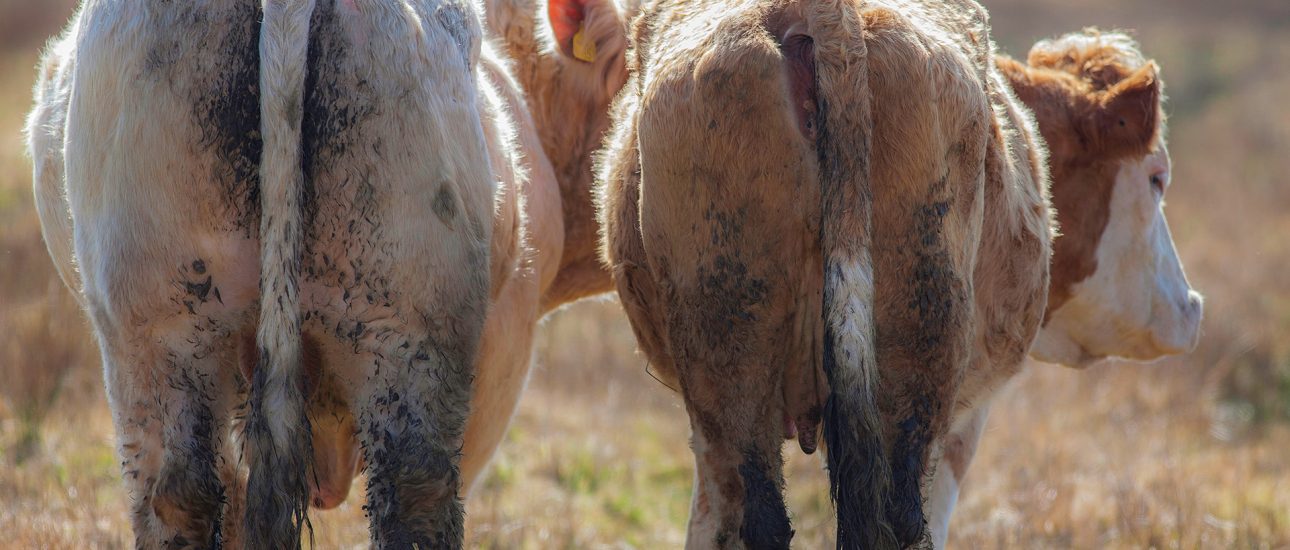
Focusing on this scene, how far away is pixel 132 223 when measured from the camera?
109 inches

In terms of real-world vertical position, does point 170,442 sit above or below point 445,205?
below

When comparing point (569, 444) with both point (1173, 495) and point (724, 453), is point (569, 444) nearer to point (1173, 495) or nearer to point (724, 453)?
point (1173, 495)

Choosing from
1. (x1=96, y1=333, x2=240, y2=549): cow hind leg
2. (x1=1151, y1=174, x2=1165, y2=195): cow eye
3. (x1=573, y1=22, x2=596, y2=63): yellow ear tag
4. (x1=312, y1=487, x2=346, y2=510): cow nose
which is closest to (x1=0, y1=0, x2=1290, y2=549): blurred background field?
(x1=312, y1=487, x2=346, y2=510): cow nose

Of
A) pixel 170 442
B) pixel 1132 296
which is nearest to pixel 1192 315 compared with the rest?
pixel 1132 296

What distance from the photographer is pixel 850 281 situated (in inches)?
110

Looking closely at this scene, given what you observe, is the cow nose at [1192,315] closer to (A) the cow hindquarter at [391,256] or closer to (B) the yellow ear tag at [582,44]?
(B) the yellow ear tag at [582,44]

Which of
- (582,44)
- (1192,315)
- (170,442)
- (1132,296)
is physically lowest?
(1192,315)

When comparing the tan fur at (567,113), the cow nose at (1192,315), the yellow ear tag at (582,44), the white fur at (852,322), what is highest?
the yellow ear tag at (582,44)

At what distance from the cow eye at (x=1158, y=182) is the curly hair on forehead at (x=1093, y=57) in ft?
1.38

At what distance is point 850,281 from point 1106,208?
250 centimetres

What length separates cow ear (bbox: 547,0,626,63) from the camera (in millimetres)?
4410

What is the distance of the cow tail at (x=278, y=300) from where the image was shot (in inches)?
106

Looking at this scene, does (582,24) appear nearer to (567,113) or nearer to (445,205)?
(567,113)

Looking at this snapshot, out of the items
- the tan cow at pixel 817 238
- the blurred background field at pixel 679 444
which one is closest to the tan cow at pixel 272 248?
the tan cow at pixel 817 238
